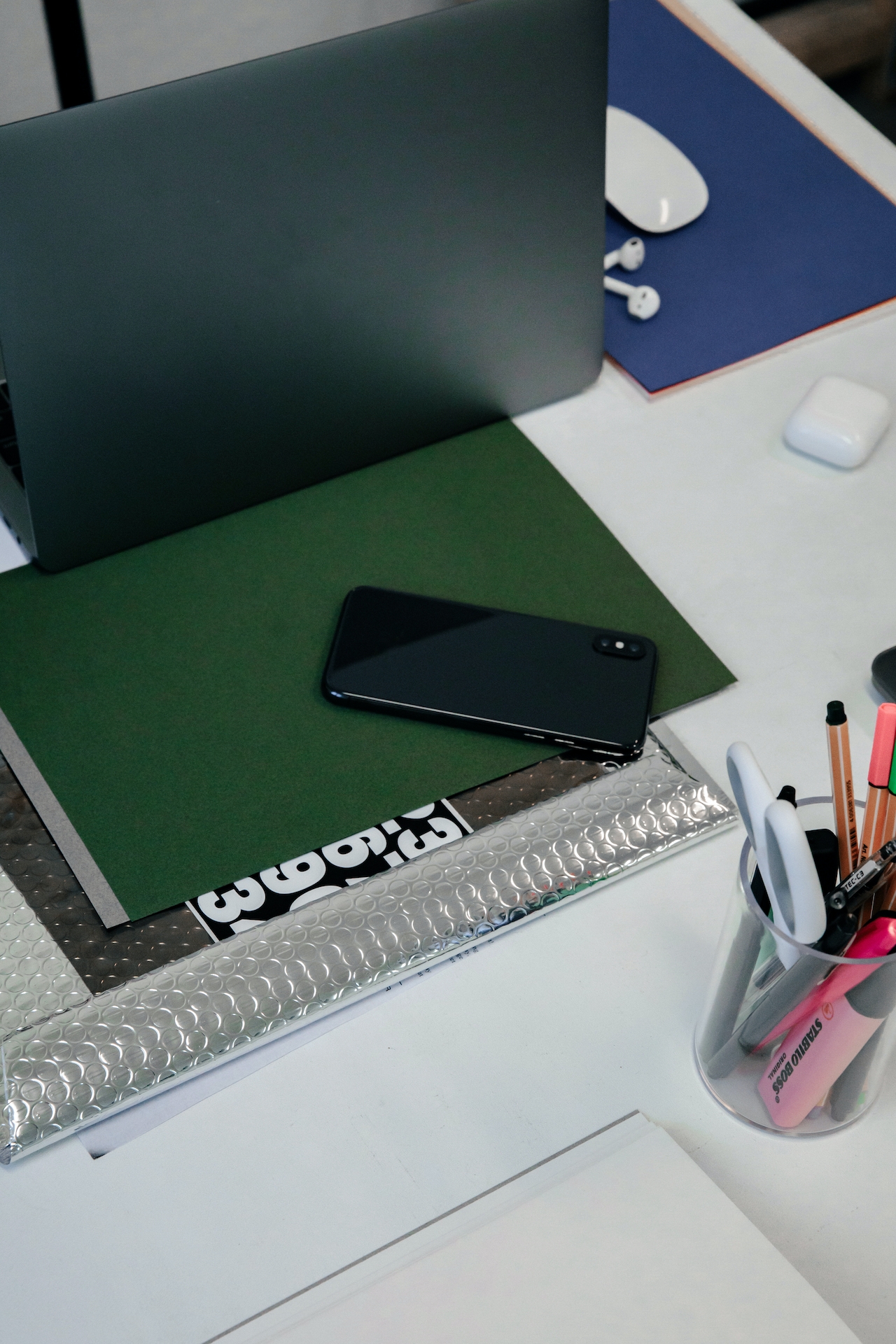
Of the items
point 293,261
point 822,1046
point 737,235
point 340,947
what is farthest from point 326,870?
point 737,235

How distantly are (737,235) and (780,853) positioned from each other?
66cm

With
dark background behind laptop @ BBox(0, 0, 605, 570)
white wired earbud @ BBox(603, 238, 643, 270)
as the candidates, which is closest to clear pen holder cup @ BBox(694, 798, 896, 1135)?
dark background behind laptop @ BBox(0, 0, 605, 570)

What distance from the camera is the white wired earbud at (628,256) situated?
3.07ft

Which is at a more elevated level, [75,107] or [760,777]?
[75,107]

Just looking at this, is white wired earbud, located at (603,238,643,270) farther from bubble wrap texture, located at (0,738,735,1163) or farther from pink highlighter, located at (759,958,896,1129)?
pink highlighter, located at (759,958,896,1129)

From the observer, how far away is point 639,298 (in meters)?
0.92

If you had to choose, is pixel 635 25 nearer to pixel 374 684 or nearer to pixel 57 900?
pixel 374 684

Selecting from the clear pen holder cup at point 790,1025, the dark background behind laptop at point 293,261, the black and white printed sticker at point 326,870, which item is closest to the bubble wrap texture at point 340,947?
the black and white printed sticker at point 326,870

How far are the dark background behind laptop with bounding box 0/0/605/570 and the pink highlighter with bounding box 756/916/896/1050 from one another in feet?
1.57

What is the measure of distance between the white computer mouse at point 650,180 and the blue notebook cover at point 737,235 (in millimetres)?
11

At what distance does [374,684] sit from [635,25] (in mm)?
768

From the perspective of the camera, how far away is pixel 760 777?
48cm

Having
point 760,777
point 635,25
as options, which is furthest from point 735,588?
point 635,25

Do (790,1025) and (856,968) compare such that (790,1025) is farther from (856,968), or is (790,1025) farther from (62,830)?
(62,830)
